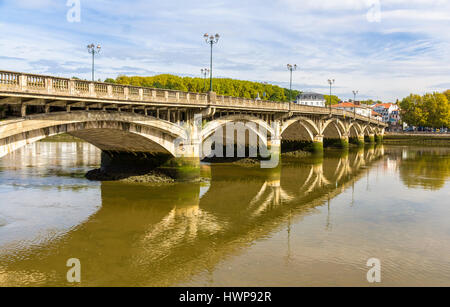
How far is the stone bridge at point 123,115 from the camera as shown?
17031mm

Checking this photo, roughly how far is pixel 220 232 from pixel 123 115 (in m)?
9.86

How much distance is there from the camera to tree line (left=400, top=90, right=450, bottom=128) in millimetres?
111562

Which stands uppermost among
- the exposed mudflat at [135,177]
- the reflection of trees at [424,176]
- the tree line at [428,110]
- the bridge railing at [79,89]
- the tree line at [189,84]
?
the tree line at [189,84]

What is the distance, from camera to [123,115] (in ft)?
76.5

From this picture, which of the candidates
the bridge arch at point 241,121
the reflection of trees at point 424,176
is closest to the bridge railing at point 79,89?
the bridge arch at point 241,121

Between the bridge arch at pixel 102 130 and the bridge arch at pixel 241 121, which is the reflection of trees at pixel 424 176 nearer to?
the bridge arch at pixel 241 121

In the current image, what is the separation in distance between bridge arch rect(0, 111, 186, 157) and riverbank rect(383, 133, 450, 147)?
8566 cm

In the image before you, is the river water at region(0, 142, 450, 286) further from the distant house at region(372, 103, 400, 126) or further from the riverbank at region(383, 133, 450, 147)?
the distant house at region(372, 103, 400, 126)

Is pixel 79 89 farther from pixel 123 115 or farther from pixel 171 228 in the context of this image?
pixel 171 228

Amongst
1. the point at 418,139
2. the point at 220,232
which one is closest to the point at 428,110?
the point at 418,139

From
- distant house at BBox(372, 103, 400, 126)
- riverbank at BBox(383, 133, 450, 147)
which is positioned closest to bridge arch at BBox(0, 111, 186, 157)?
riverbank at BBox(383, 133, 450, 147)

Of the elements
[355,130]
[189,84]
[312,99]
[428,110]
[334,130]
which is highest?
[312,99]
